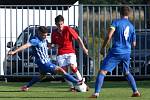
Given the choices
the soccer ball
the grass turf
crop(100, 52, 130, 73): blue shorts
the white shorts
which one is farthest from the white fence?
crop(100, 52, 130, 73): blue shorts

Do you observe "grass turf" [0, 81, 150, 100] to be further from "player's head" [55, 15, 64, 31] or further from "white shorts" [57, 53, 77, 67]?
"player's head" [55, 15, 64, 31]

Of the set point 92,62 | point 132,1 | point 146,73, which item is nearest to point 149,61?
point 146,73

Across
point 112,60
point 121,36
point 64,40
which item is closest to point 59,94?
point 64,40

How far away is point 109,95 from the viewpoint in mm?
15828

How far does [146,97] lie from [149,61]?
22.3 feet

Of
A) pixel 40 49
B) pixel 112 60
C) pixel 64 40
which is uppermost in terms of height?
pixel 64 40

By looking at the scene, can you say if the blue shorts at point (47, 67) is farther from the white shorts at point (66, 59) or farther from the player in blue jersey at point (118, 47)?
the player in blue jersey at point (118, 47)

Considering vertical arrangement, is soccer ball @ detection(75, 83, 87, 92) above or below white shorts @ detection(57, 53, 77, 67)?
below

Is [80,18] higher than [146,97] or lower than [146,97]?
higher

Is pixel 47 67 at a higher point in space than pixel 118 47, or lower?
lower

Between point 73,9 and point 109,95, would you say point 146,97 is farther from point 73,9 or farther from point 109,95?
point 73,9

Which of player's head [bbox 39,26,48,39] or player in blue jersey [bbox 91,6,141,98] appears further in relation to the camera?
player's head [bbox 39,26,48,39]

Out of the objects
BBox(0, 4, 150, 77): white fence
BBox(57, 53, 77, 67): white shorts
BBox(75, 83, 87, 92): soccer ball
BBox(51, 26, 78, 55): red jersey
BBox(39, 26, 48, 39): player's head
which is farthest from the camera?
BBox(0, 4, 150, 77): white fence

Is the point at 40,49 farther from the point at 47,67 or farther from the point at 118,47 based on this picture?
the point at 118,47
